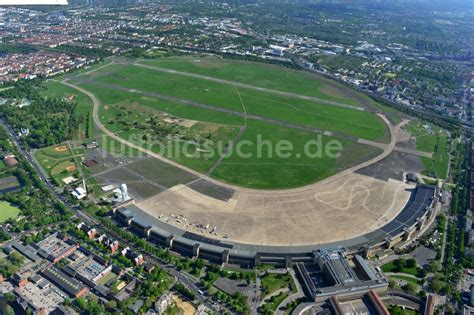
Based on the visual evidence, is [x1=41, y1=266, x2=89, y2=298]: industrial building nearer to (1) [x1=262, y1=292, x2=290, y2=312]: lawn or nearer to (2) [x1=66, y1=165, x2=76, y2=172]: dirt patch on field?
(1) [x1=262, y1=292, x2=290, y2=312]: lawn

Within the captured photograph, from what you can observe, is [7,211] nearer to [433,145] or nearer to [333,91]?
[433,145]

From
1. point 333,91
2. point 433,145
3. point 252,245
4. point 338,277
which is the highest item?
point 333,91

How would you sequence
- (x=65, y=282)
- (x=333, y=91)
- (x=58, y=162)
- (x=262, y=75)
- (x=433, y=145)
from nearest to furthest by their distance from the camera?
(x=65, y=282) < (x=58, y=162) < (x=433, y=145) < (x=333, y=91) < (x=262, y=75)

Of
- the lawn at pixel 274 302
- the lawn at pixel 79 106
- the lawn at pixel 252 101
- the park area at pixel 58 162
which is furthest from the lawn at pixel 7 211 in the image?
the lawn at pixel 252 101

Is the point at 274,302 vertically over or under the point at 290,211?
under

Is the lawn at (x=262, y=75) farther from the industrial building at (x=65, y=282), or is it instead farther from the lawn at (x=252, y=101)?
the industrial building at (x=65, y=282)

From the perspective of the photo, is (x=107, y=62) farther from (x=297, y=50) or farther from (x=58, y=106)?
(x=297, y=50)

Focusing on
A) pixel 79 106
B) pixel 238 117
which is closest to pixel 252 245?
pixel 238 117
